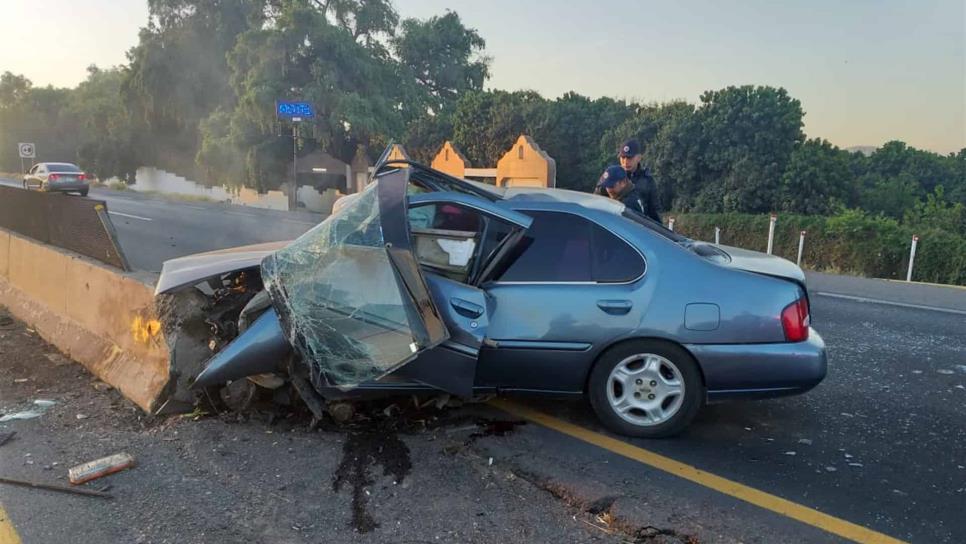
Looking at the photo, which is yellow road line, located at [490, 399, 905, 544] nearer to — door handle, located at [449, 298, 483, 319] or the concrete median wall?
door handle, located at [449, 298, 483, 319]

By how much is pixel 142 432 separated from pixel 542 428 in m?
2.47

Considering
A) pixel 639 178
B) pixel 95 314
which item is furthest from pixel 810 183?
pixel 95 314

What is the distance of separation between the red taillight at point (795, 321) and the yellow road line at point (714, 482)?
978mm

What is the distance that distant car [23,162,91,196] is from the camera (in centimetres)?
2907

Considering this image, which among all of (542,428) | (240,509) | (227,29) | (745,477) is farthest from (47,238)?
(227,29)

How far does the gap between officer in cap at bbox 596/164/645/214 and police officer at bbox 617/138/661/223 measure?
25cm

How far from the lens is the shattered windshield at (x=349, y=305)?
3.67m

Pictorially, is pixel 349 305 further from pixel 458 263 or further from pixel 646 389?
pixel 646 389

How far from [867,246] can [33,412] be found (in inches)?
591

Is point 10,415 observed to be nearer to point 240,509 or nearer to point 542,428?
point 240,509

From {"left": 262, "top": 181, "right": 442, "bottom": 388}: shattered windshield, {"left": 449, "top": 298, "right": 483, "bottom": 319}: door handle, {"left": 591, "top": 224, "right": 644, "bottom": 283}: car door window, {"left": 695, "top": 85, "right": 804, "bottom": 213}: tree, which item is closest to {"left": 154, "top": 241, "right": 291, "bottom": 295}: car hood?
{"left": 262, "top": 181, "right": 442, "bottom": 388}: shattered windshield

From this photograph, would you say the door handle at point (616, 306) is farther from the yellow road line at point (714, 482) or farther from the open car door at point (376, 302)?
the yellow road line at point (714, 482)

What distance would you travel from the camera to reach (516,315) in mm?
4000

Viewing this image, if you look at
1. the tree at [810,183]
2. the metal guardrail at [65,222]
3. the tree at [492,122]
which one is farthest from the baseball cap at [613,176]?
the tree at [492,122]
